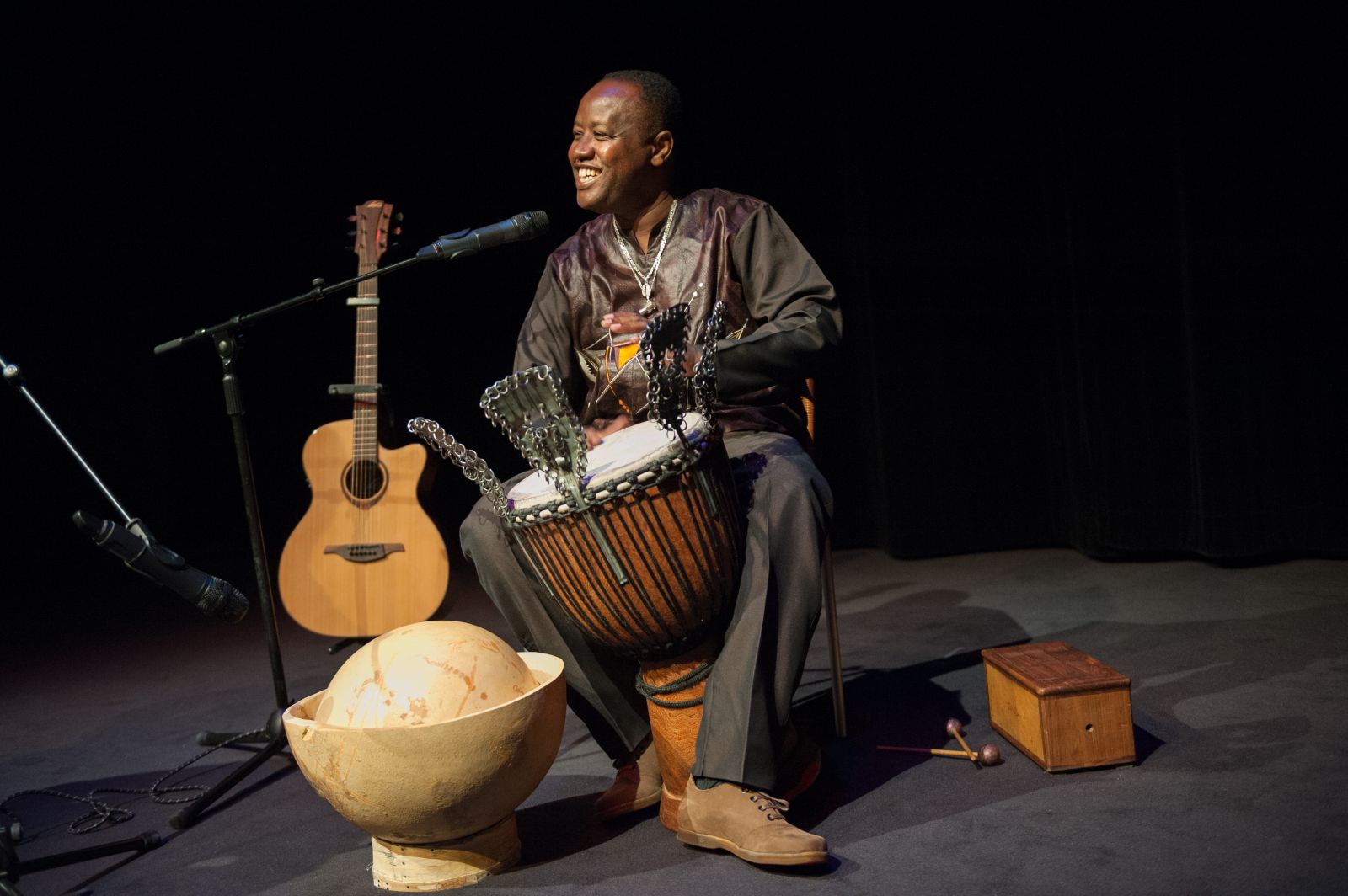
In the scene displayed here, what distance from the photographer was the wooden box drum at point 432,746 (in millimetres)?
1795

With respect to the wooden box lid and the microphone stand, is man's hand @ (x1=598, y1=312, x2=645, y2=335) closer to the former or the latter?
the microphone stand

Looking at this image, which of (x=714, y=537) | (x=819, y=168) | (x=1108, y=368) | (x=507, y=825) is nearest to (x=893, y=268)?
(x=819, y=168)

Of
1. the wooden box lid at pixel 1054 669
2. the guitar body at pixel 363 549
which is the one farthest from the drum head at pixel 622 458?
the guitar body at pixel 363 549

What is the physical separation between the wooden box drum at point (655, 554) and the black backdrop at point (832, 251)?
60.1 inches

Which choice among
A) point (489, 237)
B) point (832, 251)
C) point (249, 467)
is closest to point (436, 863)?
point (249, 467)

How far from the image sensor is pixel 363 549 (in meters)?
3.33

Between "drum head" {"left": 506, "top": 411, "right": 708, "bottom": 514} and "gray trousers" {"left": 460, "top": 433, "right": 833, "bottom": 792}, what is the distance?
22cm

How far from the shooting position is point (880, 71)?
14.3 feet

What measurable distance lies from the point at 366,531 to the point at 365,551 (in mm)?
60

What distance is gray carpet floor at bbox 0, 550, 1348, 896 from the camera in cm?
181

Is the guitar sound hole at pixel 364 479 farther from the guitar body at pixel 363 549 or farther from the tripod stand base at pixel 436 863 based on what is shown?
the tripod stand base at pixel 436 863

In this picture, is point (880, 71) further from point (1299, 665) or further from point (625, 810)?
point (625, 810)

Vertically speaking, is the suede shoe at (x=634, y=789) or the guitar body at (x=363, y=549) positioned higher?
the guitar body at (x=363, y=549)

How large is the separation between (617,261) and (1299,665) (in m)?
1.92
